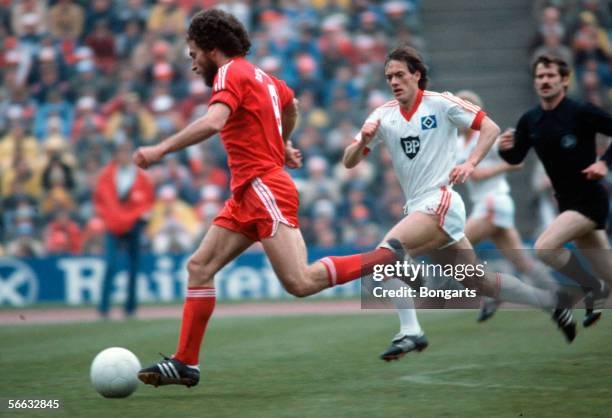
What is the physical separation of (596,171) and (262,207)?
2.79 m

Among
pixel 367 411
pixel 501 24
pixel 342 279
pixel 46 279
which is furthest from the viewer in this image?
pixel 501 24

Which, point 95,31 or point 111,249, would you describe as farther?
point 95,31

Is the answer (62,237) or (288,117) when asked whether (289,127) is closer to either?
(288,117)

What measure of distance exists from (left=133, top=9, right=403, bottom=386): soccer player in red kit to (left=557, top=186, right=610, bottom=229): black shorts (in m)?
2.36

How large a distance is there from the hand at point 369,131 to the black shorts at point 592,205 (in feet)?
6.26

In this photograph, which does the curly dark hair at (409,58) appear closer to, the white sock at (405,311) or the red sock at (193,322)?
the white sock at (405,311)

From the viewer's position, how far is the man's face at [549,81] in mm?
8406

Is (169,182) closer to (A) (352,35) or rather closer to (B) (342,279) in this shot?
(A) (352,35)

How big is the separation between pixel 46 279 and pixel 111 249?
2557mm

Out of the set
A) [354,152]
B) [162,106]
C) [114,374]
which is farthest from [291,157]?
[162,106]

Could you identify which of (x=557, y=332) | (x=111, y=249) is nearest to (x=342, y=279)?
(x=557, y=332)

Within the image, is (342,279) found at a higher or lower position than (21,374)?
higher

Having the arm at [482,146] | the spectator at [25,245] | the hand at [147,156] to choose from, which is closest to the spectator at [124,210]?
the spectator at [25,245]

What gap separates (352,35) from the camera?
18.0m
